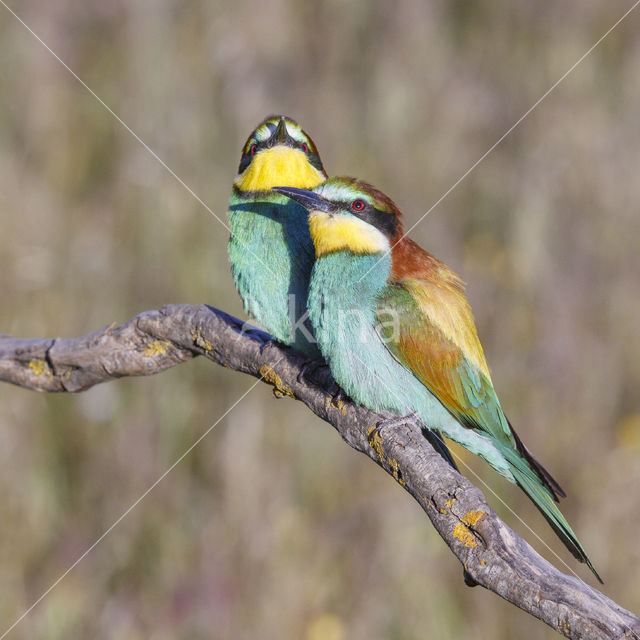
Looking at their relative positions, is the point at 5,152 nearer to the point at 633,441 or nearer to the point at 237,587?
the point at 237,587

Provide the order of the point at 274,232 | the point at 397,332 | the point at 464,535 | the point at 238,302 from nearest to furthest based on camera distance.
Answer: the point at 464,535, the point at 397,332, the point at 274,232, the point at 238,302

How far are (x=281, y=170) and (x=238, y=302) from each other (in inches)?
39.5

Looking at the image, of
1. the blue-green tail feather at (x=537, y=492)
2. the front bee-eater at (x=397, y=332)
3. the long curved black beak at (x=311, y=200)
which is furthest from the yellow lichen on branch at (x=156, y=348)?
the blue-green tail feather at (x=537, y=492)

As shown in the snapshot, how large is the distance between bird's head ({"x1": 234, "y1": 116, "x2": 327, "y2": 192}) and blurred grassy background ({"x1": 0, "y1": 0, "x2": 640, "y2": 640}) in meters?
0.89

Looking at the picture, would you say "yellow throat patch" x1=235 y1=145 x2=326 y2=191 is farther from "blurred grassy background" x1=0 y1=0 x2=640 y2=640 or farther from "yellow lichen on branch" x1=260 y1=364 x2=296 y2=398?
"blurred grassy background" x1=0 y1=0 x2=640 y2=640

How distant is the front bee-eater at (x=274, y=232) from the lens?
242 cm

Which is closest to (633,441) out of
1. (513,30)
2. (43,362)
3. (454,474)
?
(454,474)

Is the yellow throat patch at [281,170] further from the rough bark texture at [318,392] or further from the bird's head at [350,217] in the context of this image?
the rough bark texture at [318,392]

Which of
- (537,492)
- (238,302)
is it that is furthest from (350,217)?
(238,302)

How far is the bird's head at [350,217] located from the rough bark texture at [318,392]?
0.33m

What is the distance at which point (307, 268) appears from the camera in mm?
2482

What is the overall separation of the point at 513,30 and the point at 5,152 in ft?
9.34

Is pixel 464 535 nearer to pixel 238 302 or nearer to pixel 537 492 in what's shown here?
pixel 537 492

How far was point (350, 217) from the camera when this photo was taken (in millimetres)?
2213
